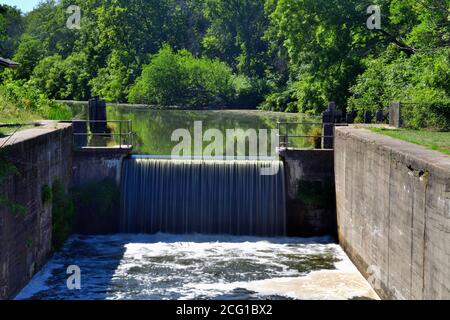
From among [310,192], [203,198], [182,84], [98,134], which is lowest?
[203,198]

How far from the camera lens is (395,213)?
1562cm

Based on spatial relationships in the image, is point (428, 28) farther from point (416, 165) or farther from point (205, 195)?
point (416, 165)

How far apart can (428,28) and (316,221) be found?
30.5ft

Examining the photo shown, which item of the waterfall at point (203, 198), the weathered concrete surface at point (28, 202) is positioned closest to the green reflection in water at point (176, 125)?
the waterfall at point (203, 198)

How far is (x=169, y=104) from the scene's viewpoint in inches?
2490

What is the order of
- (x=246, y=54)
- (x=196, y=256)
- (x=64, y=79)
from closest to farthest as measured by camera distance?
(x=196, y=256) → (x=64, y=79) → (x=246, y=54)

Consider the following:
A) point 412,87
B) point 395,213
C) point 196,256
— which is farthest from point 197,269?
point 412,87

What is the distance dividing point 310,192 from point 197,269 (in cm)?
577

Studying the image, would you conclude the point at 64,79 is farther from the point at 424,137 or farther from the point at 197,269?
the point at 424,137

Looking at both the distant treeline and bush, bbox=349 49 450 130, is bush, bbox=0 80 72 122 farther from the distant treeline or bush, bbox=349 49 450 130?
bush, bbox=349 49 450 130

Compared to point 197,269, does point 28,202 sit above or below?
above

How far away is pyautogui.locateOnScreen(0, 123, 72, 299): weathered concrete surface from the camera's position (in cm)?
1555

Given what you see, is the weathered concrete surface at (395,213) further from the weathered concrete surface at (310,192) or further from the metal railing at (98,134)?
the metal railing at (98,134)

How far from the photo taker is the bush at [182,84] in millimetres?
63219
